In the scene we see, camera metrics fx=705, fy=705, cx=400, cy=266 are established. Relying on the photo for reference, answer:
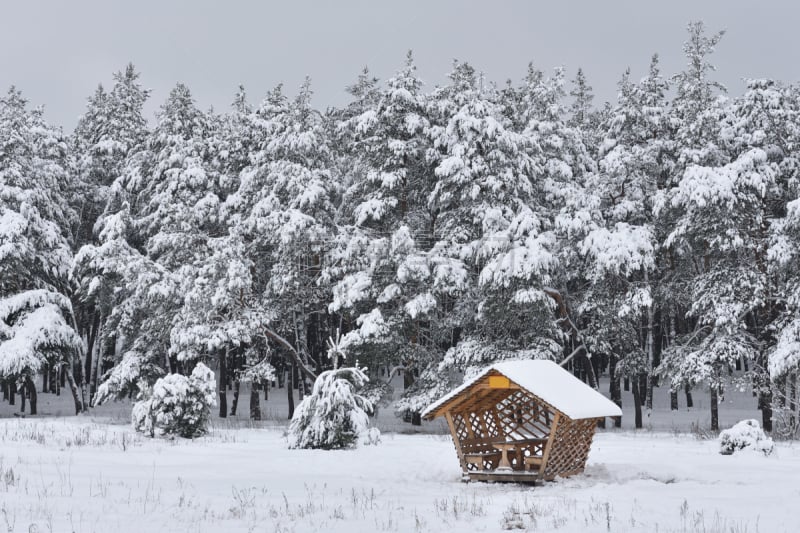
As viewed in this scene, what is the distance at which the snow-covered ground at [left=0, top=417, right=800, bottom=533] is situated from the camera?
909 centimetres

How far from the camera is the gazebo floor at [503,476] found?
14.2 meters

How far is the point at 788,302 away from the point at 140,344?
1000 inches

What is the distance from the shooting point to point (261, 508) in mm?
9953

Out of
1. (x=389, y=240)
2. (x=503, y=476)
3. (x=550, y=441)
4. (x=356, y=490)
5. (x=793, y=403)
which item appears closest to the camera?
(x=356, y=490)

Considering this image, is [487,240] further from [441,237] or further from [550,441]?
[550,441]

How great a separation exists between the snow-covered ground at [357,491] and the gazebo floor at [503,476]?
218 millimetres

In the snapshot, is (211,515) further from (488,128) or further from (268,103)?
(268,103)

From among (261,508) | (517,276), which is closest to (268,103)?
(517,276)

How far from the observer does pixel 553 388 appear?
47.2ft

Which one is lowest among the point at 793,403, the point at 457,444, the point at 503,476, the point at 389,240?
the point at 503,476

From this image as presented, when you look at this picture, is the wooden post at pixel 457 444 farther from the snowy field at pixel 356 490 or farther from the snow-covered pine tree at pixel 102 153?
the snow-covered pine tree at pixel 102 153

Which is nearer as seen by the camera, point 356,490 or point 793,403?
point 356,490

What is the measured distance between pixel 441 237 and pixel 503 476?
16.4 m

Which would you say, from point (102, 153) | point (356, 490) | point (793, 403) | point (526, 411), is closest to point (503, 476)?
point (526, 411)
